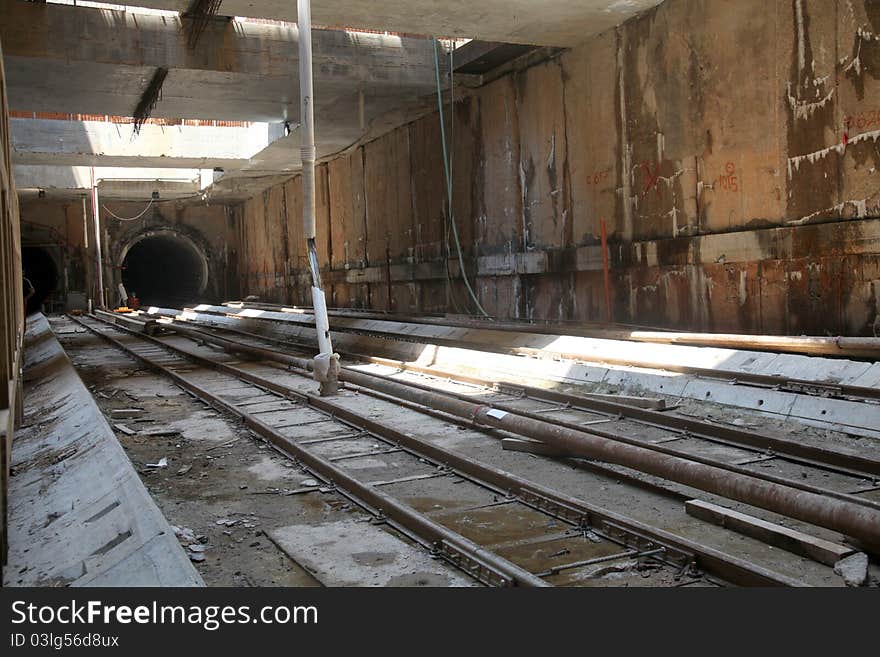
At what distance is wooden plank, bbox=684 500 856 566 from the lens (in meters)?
3.70

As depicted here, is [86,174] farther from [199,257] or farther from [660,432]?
[660,432]

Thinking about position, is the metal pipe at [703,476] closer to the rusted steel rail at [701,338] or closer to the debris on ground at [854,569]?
the debris on ground at [854,569]

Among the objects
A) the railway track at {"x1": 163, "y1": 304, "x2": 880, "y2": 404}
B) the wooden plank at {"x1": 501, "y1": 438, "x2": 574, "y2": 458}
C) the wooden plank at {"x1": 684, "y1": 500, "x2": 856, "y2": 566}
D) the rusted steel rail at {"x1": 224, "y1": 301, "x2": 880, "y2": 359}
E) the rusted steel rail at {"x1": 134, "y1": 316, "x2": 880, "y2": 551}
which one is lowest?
A: the wooden plank at {"x1": 684, "y1": 500, "x2": 856, "y2": 566}

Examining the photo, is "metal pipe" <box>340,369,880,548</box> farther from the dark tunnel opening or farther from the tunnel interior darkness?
the tunnel interior darkness

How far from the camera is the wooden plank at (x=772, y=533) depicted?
370 cm

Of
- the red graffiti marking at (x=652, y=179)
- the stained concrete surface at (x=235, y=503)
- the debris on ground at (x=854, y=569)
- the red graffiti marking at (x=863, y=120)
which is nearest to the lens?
the debris on ground at (x=854, y=569)

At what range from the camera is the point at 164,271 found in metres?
40.7

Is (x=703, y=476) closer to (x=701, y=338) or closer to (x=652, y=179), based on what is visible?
(x=701, y=338)

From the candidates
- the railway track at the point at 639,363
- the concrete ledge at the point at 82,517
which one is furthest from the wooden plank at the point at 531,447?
the concrete ledge at the point at 82,517

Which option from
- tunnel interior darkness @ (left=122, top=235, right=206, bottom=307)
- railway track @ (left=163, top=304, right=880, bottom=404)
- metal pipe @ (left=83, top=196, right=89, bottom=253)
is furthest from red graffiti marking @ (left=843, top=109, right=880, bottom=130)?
tunnel interior darkness @ (left=122, top=235, right=206, bottom=307)

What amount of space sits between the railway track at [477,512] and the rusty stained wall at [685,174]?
5076 millimetres

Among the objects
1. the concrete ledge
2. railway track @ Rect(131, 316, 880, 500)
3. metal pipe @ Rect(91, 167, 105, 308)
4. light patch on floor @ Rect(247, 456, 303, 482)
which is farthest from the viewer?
metal pipe @ Rect(91, 167, 105, 308)

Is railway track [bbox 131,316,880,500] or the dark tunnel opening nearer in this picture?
railway track [bbox 131,316,880,500]

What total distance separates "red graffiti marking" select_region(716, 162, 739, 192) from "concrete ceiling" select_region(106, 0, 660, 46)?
266 centimetres
